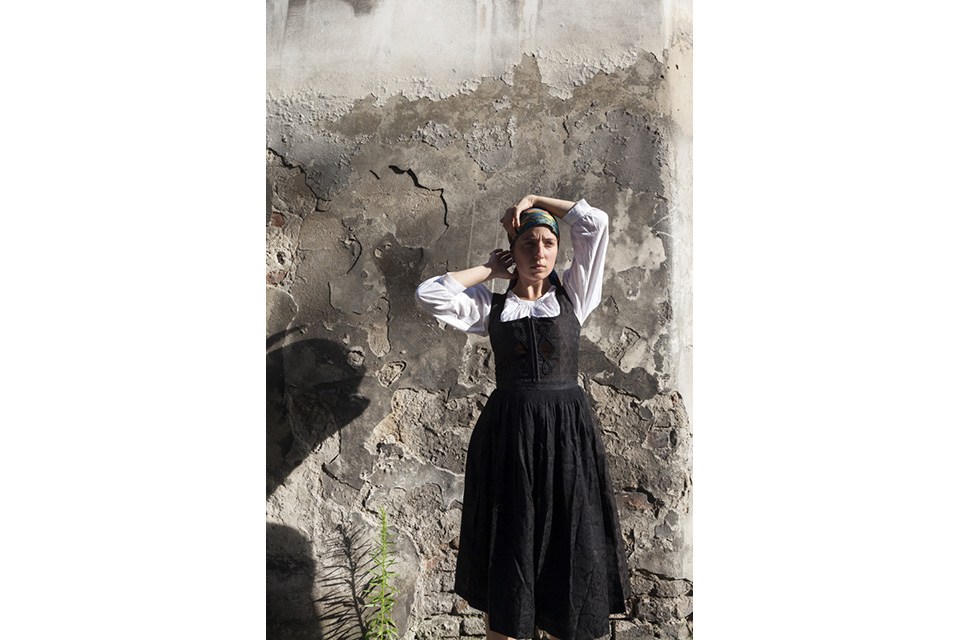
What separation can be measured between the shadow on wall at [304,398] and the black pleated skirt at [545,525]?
98cm

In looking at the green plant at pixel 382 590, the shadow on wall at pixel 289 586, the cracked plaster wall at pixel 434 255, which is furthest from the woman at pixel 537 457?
the shadow on wall at pixel 289 586

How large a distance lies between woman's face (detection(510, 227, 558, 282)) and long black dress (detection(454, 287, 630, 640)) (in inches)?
5.3

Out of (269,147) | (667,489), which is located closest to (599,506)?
(667,489)

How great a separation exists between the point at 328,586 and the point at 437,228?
Answer: 6.03ft

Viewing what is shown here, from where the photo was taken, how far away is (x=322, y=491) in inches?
133

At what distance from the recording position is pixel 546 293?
9.03 ft

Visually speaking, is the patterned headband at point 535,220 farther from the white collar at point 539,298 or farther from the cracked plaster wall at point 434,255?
the cracked plaster wall at point 434,255

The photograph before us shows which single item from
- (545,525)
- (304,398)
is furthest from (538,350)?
(304,398)

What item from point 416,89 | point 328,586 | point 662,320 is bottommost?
point 328,586

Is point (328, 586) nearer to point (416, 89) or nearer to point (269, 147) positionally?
point (269, 147)

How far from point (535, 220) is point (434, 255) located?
2.64ft

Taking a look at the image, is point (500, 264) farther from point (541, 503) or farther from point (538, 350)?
point (541, 503)

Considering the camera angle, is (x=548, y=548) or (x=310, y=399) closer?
(x=548, y=548)

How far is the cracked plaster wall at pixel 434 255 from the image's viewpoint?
3.27 metres
